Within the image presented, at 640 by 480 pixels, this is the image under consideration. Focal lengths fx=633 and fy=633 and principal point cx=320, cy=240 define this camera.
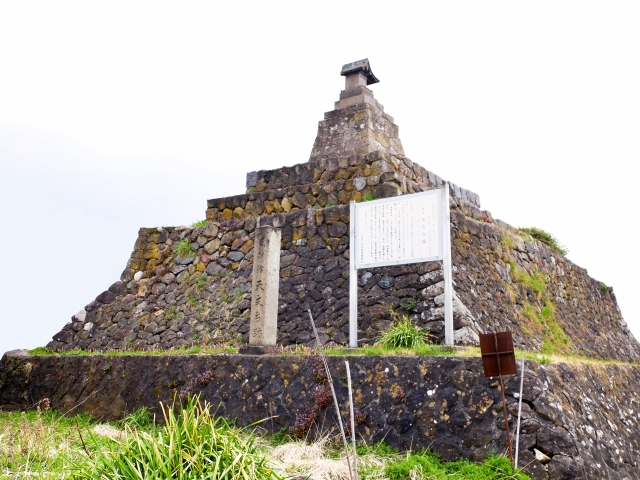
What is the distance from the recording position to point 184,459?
16.6 feet

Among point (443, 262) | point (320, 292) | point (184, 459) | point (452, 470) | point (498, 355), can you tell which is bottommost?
point (452, 470)

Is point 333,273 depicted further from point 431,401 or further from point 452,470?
point 452,470

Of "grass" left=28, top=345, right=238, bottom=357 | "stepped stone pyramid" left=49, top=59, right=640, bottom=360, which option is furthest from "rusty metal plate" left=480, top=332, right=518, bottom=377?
"grass" left=28, top=345, right=238, bottom=357

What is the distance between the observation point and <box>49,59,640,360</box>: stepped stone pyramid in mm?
10789

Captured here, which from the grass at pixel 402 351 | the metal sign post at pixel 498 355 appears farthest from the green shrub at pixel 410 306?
the metal sign post at pixel 498 355

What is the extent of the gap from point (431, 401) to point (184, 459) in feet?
10.1

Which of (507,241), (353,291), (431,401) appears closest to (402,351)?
(431,401)

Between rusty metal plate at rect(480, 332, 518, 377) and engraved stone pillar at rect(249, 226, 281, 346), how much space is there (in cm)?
355

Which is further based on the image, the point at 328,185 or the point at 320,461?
the point at 328,185

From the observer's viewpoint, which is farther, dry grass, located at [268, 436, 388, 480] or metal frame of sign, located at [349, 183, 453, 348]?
metal frame of sign, located at [349, 183, 453, 348]

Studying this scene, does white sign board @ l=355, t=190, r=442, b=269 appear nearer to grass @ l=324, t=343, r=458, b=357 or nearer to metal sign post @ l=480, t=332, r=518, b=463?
grass @ l=324, t=343, r=458, b=357

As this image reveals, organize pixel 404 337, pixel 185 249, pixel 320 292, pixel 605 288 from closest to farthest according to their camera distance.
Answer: pixel 404 337
pixel 320 292
pixel 185 249
pixel 605 288

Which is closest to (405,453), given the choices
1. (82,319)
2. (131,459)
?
(131,459)

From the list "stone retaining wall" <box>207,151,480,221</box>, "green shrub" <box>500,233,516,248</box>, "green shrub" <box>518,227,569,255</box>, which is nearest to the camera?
"stone retaining wall" <box>207,151,480,221</box>
